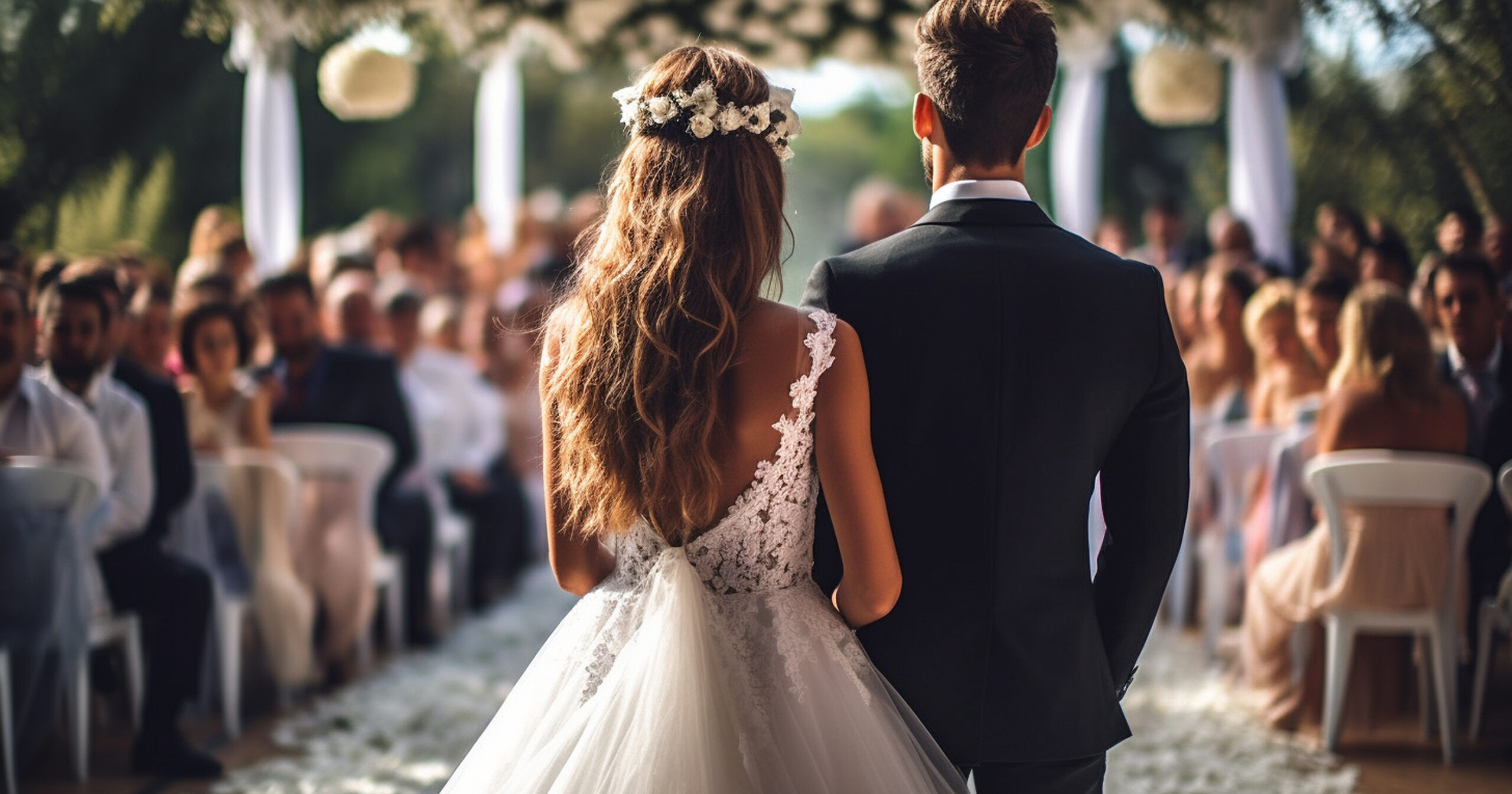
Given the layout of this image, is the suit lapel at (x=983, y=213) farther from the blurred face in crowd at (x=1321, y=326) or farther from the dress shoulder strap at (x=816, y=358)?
the blurred face in crowd at (x=1321, y=326)

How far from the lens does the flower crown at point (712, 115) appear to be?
192cm

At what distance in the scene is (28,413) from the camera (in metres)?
4.14

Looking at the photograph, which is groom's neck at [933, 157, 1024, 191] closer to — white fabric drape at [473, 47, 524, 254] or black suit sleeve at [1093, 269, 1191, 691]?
black suit sleeve at [1093, 269, 1191, 691]

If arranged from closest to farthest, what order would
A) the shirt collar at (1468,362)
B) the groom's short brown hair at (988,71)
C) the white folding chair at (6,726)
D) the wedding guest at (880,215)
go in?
the groom's short brown hair at (988,71) → the white folding chair at (6,726) → the shirt collar at (1468,362) → the wedding guest at (880,215)

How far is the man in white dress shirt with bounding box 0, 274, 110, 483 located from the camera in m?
4.11

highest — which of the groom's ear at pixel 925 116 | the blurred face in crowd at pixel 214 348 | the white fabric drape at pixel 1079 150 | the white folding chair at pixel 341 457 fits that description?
the white fabric drape at pixel 1079 150

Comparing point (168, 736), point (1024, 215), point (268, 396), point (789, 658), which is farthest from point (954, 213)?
point (268, 396)

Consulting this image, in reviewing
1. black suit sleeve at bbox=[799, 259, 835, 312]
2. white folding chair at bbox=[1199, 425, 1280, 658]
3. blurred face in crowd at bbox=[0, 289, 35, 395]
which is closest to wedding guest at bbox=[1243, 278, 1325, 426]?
white folding chair at bbox=[1199, 425, 1280, 658]

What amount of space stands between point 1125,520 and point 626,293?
799 millimetres

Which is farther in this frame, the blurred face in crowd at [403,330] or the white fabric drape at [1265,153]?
the white fabric drape at [1265,153]

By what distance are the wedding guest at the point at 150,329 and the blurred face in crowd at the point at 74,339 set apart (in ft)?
2.51

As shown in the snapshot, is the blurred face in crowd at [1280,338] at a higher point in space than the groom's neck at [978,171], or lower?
lower

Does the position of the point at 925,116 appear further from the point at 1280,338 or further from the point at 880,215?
the point at 880,215

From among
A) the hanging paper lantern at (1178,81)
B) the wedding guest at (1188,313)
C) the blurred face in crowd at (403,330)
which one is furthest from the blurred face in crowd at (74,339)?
the hanging paper lantern at (1178,81)
